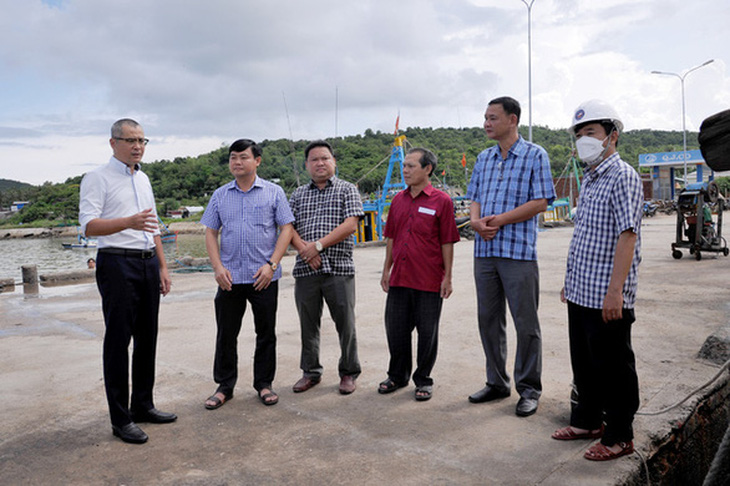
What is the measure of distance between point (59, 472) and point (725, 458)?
2.95 metres

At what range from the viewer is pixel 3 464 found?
288 cm

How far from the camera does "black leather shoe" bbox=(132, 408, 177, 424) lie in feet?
11.2

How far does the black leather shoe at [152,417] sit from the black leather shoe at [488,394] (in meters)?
1.93

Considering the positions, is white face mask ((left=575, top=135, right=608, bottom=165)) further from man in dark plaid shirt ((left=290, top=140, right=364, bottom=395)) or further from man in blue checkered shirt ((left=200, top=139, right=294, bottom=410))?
man in blue checkered shirt ((left=200, top=139, right=294, bottom=410))

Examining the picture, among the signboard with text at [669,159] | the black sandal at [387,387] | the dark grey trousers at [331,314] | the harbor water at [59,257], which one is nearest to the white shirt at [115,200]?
the dark grey trousers at [331,314]

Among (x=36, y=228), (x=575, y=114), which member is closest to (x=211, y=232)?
(x=575, y=114)

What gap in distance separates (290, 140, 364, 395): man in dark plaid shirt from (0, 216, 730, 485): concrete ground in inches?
9.3

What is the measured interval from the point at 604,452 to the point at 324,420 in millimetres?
1574

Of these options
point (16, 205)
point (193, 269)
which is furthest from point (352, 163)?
point (16, 205)

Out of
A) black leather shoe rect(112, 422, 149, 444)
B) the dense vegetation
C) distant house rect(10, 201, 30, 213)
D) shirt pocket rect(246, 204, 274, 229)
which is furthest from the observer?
distant house rect(10, 201, 30, 213)

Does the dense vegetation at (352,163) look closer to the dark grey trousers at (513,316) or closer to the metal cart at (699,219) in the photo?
the metal cart at (699,219)

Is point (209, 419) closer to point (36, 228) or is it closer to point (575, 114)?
→ point (575, 114)

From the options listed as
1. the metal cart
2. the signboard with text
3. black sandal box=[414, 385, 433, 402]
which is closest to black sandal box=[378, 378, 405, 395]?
black sandal box=[414, 385, 433, 402]

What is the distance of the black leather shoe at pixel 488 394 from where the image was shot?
3.57m
